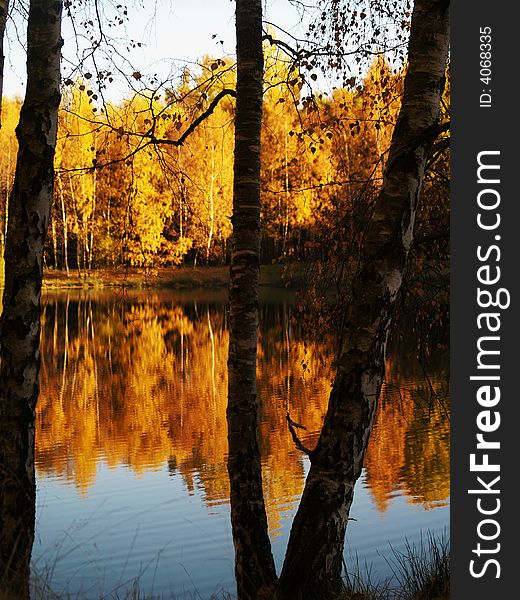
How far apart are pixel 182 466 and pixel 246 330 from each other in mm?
6248

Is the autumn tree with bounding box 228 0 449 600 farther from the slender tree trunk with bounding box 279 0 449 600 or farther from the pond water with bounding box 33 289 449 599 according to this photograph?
the pond water with bounding box 33 289 449 599

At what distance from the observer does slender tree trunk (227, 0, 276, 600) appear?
5242 mm

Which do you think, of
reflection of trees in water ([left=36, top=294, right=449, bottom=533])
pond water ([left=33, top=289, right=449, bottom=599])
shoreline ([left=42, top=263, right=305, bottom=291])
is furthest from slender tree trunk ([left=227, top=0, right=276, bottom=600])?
shoreline ([left=42, top=263, right=305, bottom=291])

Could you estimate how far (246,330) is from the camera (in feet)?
17.2

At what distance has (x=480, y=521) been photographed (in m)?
2.92

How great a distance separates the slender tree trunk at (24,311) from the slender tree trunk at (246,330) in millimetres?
1211

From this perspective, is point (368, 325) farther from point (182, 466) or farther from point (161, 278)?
point (161, 278)

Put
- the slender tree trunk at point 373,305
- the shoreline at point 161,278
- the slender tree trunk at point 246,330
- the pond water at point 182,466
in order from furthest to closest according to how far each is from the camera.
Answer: the shoreline at point 161,278
the pond water at point 182,466
the slender tree trunk at point 246,330
the slender tree trunk at point 373,305

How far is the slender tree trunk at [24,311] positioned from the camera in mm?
4531

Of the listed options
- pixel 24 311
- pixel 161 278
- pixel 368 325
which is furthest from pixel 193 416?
pixel 161 278

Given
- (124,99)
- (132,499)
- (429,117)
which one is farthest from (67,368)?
(429,117)

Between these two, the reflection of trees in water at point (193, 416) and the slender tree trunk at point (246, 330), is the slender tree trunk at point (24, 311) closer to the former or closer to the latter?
the slender tree trunk at point (246, 330)

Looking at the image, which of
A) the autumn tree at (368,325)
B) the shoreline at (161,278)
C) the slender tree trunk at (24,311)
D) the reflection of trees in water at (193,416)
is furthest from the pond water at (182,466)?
the shoreline at (161,278)

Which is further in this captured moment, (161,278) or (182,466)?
(161,278)
